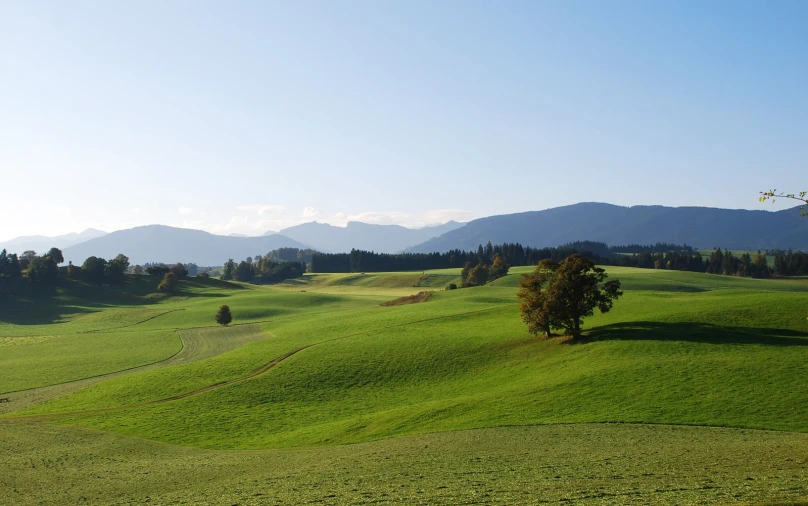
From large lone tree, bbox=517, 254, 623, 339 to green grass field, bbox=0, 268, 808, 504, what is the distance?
8.15 feet

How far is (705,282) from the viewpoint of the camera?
13450cm

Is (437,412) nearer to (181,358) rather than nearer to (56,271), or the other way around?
(181,358)

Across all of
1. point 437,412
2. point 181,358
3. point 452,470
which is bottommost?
point 181,358

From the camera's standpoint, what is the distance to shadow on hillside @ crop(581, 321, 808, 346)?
1986 inches

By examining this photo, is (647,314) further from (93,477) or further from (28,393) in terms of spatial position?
(28,393)

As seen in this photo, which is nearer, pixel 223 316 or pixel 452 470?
pixel 452 470

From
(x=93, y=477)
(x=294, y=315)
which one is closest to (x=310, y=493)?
(x=93, y=477)

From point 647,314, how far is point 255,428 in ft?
155

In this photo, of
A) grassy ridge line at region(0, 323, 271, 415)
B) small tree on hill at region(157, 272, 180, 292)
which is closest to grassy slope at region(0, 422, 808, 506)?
grassy ridge line at region(0, 323, 271, 415)

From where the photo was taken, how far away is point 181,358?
73.9m

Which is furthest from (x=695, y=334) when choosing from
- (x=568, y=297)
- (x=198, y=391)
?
(x=198, y=391)

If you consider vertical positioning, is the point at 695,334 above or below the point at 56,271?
below

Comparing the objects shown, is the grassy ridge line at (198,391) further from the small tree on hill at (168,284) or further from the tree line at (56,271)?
the tree line at (56,271)

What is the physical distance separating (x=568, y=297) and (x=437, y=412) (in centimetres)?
2358
